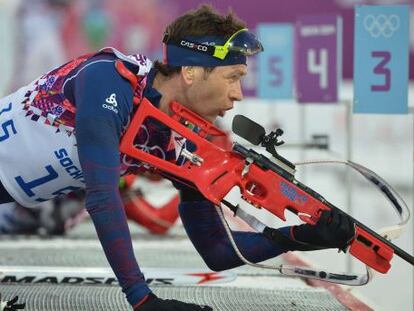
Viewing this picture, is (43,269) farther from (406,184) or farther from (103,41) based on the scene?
(103,41)

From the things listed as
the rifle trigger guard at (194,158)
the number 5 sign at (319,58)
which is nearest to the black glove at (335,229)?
the rifle trigger guard at (194,158)

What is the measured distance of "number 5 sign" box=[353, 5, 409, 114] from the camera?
3.59 m

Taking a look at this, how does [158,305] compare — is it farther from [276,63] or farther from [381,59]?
[276,63]

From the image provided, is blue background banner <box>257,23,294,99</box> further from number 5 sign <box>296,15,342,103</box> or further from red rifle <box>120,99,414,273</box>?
red rifle <box>120,99,414,273</box>

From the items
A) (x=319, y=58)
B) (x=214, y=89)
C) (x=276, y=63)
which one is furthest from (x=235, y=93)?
(x=276, y=63)

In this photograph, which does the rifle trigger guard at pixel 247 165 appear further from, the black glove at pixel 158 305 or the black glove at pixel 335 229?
the black glove at pixel 158 305

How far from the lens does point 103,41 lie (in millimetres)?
11781

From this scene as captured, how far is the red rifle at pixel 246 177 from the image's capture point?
7.61 ft

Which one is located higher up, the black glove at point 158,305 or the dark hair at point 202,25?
Result: the dark hair at point 202,25

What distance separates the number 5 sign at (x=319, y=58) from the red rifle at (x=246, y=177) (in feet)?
8.02

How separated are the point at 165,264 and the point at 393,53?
4.32 ft

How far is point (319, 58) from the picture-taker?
4.82 meters

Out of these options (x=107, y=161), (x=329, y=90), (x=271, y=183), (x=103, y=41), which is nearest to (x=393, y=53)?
(x=329, y=90)

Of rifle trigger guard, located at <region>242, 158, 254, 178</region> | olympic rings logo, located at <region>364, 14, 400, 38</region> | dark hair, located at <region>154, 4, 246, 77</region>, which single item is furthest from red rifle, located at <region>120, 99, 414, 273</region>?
olympic rings logo, located at <region>364, 14, 400, 38</region>
